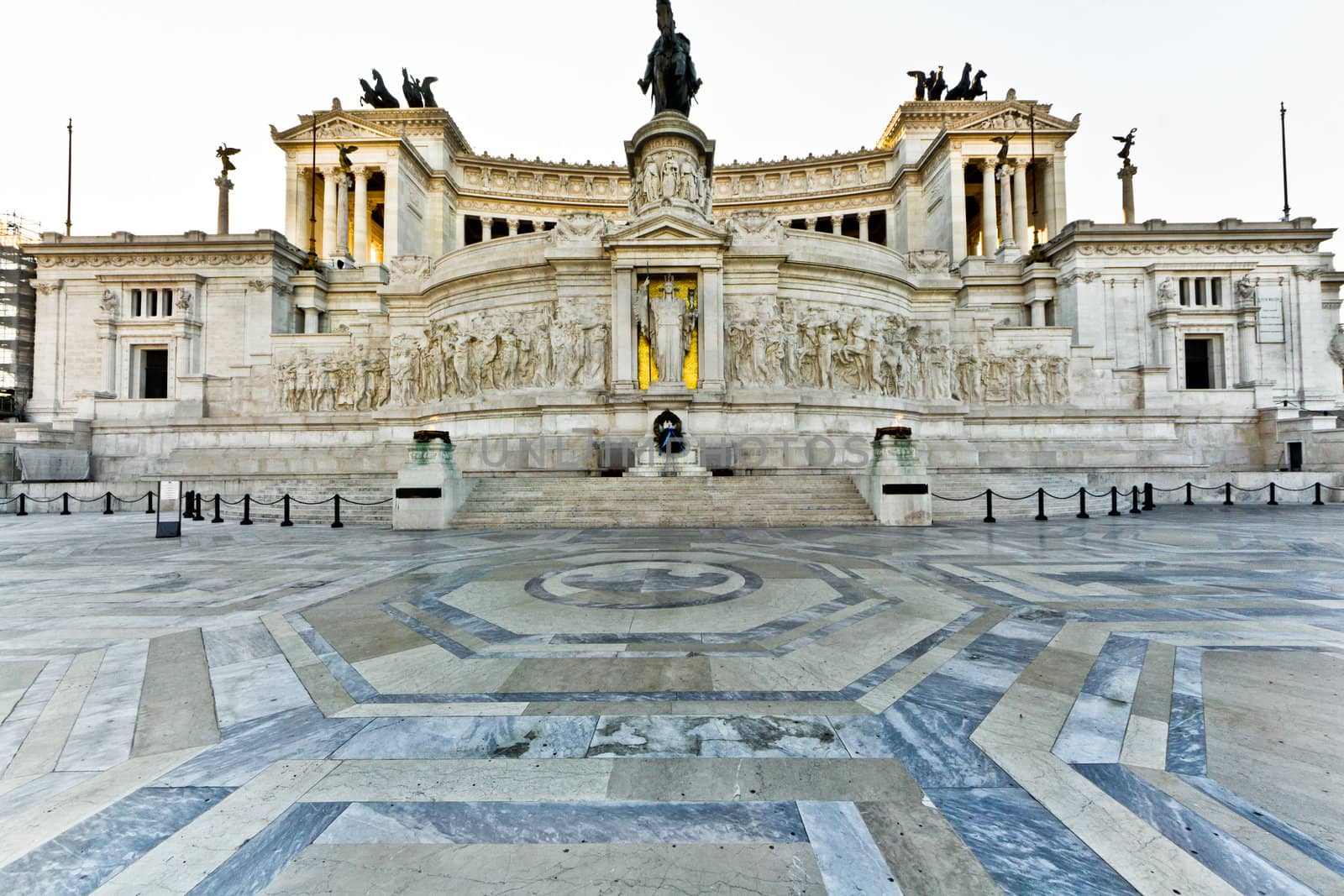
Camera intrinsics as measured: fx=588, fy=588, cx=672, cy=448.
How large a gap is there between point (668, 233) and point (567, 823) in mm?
25186

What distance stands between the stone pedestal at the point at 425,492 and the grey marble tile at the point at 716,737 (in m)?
13.6

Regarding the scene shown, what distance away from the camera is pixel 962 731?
11.7 feet

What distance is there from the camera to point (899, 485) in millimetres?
16031

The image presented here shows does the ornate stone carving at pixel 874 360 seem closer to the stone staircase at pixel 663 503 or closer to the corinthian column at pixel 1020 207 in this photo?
the stone staircase at pixel 663 503

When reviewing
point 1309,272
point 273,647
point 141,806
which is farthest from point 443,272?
point 1309,272

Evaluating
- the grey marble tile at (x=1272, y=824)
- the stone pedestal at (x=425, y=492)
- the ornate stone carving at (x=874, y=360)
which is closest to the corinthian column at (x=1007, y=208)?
the ornate stone carving at (x=874, y=360)

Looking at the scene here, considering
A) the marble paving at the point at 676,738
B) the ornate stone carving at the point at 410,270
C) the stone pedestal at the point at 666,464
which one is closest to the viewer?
the marble paving at the point at 676,738

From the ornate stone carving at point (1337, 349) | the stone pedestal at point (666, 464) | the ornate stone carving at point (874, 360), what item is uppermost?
the ornate stone carving at point (1337, 349)

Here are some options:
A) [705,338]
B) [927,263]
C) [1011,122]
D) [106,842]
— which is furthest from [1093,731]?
[1011,122]

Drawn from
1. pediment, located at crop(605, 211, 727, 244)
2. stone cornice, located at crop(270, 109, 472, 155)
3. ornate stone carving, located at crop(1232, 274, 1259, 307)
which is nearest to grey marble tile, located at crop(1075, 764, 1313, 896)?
pediment, located at crop(605, 211, 727, 244)

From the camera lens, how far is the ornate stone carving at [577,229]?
87.8 feet

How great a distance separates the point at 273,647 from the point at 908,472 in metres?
14.9

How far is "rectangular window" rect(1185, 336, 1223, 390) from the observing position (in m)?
40.2

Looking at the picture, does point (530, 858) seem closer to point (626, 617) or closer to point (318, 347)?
point (626, 617)
